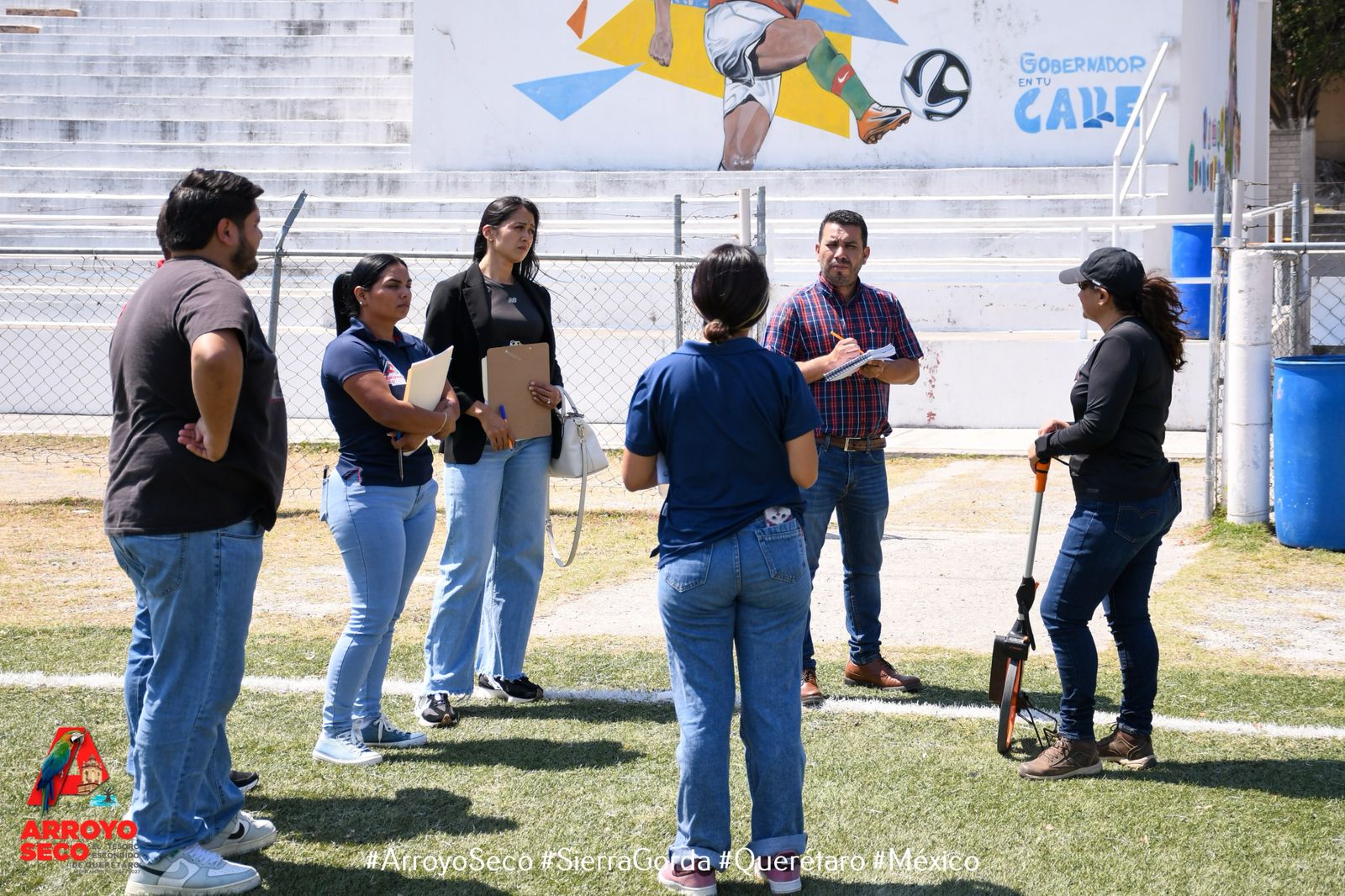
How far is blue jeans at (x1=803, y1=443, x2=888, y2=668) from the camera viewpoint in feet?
17.6

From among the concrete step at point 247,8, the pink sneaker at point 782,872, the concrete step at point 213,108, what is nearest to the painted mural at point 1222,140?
the concrete step at point 213,108

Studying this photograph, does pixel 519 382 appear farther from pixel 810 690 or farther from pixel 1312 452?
pixel 1312 452

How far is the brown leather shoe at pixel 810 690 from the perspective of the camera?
5.35 meters

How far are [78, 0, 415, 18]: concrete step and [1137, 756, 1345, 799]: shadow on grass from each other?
67.9 ft

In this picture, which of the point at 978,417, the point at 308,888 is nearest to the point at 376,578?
the point at 308,888

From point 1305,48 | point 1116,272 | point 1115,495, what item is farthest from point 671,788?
point 1305,48

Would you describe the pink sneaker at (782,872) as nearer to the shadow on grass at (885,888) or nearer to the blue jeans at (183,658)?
the shadow on grass at (885,888)

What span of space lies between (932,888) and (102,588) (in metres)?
5.38

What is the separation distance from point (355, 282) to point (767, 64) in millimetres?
14689

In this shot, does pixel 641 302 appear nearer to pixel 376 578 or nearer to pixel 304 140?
pixel 304 140

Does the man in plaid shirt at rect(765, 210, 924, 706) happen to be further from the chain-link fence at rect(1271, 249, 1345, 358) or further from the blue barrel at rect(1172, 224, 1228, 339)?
the blue barrel at rect(1172, 224, 1228, 339)

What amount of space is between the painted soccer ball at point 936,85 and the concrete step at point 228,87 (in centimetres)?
792

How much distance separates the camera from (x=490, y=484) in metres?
5.27

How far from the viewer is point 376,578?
15.3 feet
